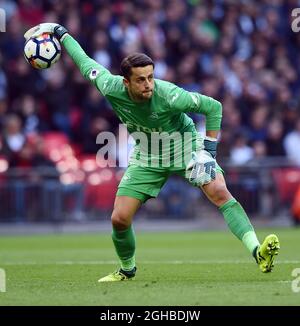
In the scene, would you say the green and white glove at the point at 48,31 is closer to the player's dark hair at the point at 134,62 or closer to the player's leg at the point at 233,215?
the player's dark hair at the point at 134,62

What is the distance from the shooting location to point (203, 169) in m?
9.80

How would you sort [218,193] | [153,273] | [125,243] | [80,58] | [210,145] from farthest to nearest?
[153,273]
[80,58]
[125,243]
[218,193]
[210,145]

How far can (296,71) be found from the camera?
22.9 metres

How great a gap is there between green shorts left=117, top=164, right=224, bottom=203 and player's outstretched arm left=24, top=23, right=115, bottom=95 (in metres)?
0.87

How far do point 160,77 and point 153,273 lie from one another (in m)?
10.4

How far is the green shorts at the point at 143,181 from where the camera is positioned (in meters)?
10.1

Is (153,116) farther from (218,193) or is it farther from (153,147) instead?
(218,193)

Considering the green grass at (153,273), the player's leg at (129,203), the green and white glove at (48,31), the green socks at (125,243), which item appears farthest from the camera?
the green and white glove at (48,31)

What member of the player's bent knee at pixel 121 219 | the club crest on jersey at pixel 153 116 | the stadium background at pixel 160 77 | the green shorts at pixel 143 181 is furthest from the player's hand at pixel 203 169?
the stadium background at pixel 160 77

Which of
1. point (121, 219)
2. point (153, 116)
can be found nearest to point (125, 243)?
point (121, 219)

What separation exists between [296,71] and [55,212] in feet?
22.3

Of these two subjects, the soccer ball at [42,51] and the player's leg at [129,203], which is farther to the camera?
the soccer ball at [42,51]

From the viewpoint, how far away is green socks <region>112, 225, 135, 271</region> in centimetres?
1002
